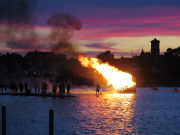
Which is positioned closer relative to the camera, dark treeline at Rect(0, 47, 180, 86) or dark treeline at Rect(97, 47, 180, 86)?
dark treeline at Rect(0, 47, 180, 86)

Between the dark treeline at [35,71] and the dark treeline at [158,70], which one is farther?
the dark treeline at [158,70]

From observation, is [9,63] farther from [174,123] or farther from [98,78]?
[174,123]

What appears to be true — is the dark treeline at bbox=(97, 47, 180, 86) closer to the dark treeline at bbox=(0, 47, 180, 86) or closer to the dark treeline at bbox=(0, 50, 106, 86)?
the dark treeline at bbox=(0, 47, 180, 86)

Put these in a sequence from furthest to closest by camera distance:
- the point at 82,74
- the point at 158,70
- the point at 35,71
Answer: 1. the point at 158,70
2. the point at 35,71
3. the point at 82,74

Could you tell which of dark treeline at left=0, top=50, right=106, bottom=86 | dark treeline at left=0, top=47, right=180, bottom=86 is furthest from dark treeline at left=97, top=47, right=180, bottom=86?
dark treeline at left=0, top=50, right=106, bottom=86

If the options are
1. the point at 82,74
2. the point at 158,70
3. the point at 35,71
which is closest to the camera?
the point at 82,74

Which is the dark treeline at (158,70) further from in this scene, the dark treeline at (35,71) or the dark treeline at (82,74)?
the dark treeline at (35,71)

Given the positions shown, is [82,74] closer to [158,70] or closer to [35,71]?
[35,71]

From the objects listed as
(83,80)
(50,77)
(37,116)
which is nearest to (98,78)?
(83,80)

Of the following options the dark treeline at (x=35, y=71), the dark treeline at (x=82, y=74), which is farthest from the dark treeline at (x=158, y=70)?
the dark treeline at (x=35, y=71)

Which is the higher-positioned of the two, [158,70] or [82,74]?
[158,70]

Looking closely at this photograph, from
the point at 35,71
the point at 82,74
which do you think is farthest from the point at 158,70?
the point at 35,71

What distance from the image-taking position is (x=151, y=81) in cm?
14575

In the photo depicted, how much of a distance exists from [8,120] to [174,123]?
15.4m
